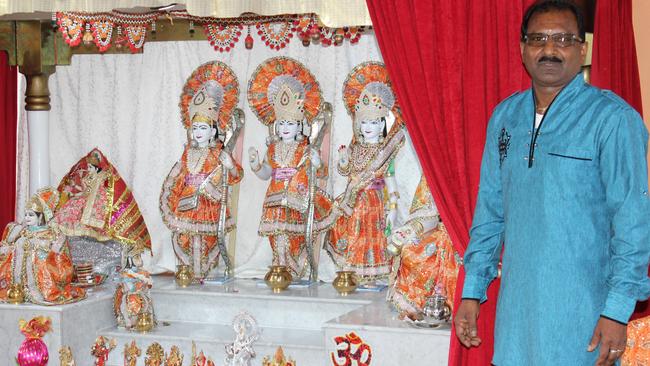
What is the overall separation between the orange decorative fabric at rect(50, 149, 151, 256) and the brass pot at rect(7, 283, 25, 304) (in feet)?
2.08

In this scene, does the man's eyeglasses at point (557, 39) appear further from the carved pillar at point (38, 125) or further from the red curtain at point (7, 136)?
the red curtain at point (7, 136)

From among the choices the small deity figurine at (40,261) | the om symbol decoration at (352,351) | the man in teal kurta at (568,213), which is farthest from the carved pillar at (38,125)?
the man in teal kurta at (568,213)

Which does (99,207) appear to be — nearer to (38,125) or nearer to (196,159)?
(196,159)

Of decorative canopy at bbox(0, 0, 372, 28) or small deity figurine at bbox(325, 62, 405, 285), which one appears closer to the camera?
decorative canopy at bbox(0, 0, 372, 28)

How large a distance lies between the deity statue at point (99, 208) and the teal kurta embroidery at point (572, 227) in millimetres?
4105

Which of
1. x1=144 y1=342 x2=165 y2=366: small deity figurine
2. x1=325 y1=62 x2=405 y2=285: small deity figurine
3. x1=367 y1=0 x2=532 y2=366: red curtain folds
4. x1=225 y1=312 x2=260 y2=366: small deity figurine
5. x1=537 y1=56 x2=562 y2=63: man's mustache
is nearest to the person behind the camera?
x1=537 y1=56 x2=562 y2=63: man's mustache

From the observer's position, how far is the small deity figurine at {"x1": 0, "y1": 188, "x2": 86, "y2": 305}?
5754mm

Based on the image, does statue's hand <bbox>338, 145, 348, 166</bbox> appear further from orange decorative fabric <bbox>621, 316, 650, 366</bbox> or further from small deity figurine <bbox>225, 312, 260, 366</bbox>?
orange decorative fabric <bbox>621, 316, 650, 366</bbox>

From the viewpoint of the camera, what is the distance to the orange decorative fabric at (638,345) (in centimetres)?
356

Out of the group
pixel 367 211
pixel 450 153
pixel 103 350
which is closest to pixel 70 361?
pixel 103 350

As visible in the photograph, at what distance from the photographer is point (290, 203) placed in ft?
21.0

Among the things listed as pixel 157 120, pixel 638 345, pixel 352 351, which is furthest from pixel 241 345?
pixel 157 120

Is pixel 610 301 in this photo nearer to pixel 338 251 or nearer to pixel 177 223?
pixel 338 251

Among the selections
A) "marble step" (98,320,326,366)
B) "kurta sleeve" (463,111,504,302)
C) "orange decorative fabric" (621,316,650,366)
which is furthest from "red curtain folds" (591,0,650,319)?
"marble step" (98,320,326,366)
